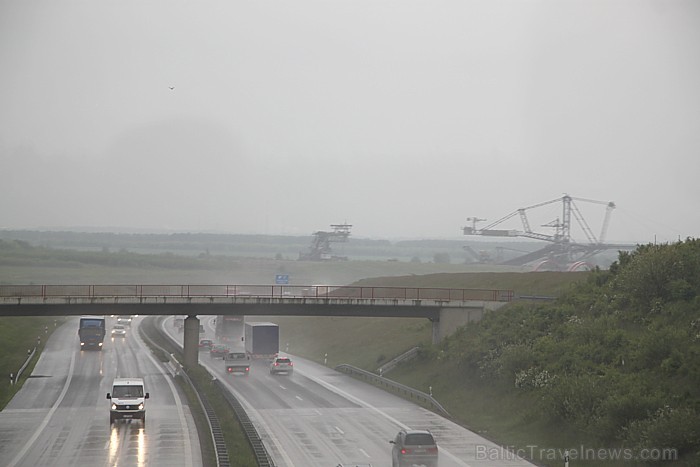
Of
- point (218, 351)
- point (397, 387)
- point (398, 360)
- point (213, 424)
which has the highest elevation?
point (398, 360)

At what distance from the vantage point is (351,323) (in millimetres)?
108125

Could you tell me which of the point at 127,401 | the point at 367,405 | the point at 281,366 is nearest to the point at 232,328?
the point at 281,366

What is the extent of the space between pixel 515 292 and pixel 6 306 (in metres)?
47.7

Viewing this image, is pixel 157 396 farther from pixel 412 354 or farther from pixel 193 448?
pixel 412 354

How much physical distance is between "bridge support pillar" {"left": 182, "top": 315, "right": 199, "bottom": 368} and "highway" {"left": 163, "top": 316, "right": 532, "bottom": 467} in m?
2.76

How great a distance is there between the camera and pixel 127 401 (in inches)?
1948

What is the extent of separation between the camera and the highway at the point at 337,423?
4050cm

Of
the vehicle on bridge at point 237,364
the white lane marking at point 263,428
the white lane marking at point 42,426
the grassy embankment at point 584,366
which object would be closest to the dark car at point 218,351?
the vehicle on bridge at point 237,364

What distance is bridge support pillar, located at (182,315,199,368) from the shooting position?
75125 mm

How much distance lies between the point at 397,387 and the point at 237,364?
19.3m

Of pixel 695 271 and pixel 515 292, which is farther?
pixel 515 292

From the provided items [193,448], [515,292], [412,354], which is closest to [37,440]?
[193,448]

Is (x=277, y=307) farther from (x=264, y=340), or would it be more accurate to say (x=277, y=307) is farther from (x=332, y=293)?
(x=332, y=293)

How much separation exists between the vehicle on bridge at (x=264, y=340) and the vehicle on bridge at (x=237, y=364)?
855 cm
